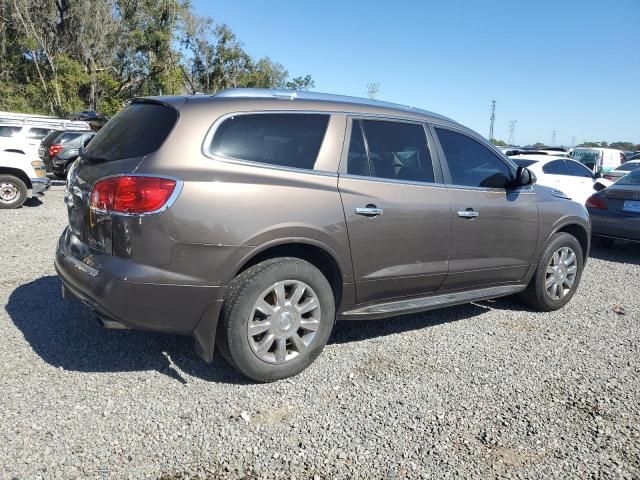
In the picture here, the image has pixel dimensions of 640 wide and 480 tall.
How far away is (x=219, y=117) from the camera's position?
3168mm

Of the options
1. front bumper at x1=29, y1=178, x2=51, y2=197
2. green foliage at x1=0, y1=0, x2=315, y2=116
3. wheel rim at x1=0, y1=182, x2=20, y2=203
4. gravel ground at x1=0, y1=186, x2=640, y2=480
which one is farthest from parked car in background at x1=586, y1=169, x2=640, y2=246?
green foliage at x1=0, y1=0, x2=315, y2=116

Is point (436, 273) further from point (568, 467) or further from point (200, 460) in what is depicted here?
point (200, 460)

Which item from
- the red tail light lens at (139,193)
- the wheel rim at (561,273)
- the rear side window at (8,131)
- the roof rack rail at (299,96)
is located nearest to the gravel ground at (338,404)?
the wheel rim at (561,273)

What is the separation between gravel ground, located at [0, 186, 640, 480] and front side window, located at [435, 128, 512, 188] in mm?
1301

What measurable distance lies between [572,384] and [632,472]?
0.98 m

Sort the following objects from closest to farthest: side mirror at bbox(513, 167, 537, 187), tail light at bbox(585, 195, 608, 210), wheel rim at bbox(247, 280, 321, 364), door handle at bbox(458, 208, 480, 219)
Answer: wheel rim at bbox(247, 280, 321, 364)
door handle at bbox(458, 208, 480, 219)
side mirror at bbox(513, 167, 537, 187)
tail light at bbox(585, 195, 608, 210)

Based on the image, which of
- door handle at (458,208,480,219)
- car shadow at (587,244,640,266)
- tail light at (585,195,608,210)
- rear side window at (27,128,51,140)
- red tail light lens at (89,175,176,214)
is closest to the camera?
red tail light lens at (89,175,176,214)

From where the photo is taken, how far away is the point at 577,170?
11234 mm

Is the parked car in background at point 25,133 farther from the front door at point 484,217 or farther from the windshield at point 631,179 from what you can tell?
the windshield at point 631,179

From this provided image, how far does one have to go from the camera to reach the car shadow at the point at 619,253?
805 centimetres

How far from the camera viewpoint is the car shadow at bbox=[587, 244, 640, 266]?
8.05 metres

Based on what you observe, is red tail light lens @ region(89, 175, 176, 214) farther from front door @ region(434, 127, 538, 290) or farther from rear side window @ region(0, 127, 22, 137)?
rear side window @ region(0, 127, 22, 137)

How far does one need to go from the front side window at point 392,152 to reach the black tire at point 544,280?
1689 millimetres

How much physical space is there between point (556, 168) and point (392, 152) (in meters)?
8.37
